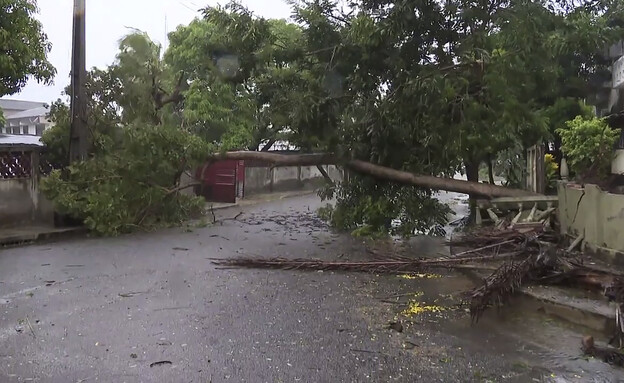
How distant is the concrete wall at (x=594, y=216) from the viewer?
656 centimetres

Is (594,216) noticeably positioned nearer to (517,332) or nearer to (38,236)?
(517,332)

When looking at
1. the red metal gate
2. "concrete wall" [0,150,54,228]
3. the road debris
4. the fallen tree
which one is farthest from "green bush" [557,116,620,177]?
"concrete wall" [0,150,54,228]

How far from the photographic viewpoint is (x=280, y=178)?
2450cm

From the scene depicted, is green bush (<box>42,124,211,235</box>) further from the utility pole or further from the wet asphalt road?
the wet asphalt road

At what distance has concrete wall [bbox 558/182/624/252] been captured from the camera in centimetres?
656

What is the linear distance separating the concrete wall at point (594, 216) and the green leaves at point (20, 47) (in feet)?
31.2

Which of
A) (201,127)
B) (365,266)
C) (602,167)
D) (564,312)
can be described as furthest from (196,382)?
(201,127)

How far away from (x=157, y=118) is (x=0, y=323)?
934 centimetres

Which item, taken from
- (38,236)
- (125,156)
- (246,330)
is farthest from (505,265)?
(38,236)

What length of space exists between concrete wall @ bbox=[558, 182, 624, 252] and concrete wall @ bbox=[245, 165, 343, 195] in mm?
12503

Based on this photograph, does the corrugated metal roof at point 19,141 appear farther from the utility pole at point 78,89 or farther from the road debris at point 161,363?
the road debris at point 161,363

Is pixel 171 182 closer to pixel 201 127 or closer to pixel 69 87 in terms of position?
pixel 69 87

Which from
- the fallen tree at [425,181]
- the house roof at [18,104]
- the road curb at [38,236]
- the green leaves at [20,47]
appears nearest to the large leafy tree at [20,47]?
the green leaves at [20,47]

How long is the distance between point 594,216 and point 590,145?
4792 mm
